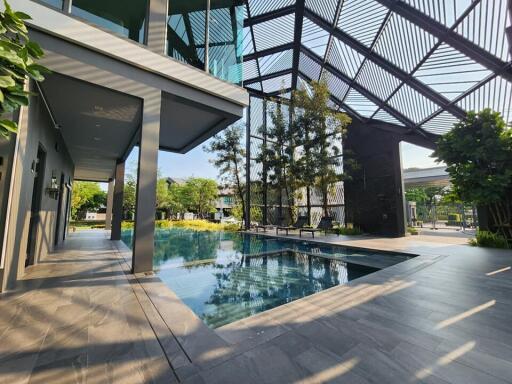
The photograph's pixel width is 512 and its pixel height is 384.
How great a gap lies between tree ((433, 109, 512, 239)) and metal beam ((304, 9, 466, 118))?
1.18m

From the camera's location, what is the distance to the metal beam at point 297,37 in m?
9.89

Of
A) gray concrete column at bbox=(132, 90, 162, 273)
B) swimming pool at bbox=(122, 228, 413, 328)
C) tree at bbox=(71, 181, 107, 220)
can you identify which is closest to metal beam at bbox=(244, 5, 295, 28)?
gray concrete column at bbox=(132, 90, 162, 273)

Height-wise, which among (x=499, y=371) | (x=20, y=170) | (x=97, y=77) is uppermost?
(x=97, y=77)

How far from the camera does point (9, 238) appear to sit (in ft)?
10.0

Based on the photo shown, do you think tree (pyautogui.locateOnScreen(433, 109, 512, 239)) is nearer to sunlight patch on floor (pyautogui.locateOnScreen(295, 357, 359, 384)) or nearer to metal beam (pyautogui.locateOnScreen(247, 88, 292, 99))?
sunlight patch on floor (pyautogui.locateOnScreen(295, 357, 359, 384))

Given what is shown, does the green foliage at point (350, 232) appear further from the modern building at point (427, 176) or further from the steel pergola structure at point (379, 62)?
the modern building at point (427, 176)

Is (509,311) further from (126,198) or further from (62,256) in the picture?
(126,198)

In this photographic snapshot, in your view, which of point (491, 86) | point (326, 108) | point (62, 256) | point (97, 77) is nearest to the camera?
point (97, 77)

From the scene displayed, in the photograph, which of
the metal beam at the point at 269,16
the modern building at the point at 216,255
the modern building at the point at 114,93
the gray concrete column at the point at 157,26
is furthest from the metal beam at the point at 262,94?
the gray concrete column at the point at 157,26

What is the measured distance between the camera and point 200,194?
24.0 m

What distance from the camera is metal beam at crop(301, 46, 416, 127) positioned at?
9.69m

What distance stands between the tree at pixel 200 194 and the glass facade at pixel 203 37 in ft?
61.6

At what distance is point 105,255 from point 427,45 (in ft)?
35.3

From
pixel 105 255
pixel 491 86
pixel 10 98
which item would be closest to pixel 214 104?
pixel 10 98
